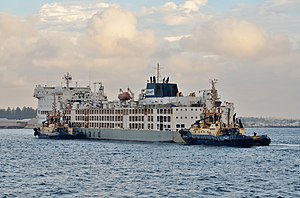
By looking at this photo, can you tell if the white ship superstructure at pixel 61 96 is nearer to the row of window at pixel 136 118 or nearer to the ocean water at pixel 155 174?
the row of window at pixel 136 118

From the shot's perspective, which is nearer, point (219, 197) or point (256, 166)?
point (219, 197)

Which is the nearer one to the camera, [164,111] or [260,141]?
[260,141]

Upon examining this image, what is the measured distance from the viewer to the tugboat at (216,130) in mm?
88238

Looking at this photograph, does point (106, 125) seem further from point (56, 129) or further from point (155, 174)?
point (155, 174)

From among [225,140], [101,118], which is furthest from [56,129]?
[225,140]

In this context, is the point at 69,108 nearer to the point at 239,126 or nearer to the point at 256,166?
the point at 239,126

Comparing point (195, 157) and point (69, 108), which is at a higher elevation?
point (69, 108)

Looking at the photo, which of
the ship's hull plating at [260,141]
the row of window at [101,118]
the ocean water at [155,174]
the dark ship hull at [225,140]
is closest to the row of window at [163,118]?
the dark ship hull at [225,140]

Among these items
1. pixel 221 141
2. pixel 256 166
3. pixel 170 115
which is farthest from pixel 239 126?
pixel 256 166

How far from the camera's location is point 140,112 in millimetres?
113000

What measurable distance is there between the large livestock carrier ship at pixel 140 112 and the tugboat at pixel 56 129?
3.86 ft

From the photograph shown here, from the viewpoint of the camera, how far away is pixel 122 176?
54469 mm

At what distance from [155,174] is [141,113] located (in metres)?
56.8

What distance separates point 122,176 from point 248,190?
1304 centimetres
